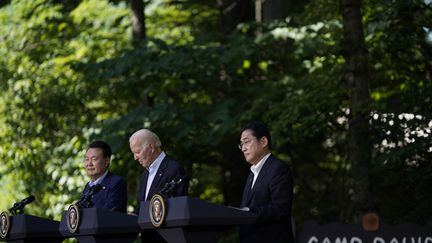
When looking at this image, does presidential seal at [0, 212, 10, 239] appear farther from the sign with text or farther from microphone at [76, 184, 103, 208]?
the sign with text

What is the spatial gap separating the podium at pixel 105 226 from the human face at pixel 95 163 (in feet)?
3.33

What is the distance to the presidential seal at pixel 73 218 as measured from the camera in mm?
6625

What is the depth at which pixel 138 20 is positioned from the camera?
15.8 m

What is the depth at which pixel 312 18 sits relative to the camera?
43.5 feet

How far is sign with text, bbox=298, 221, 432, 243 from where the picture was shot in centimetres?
705

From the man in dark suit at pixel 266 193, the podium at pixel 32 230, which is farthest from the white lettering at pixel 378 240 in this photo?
the podium at pixel 32 230

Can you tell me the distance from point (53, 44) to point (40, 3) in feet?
2.49

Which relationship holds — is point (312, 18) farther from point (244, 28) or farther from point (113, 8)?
point (113, 8)

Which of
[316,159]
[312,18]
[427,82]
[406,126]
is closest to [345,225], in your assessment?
[406,126]

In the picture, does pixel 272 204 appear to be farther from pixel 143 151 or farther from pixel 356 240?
pixel 143 151

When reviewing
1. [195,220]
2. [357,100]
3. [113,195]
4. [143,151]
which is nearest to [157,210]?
[195,220]

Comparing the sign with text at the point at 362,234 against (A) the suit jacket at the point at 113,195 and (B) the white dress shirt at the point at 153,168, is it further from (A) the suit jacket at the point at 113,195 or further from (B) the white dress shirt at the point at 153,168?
(A) the suit jacket at the point at 113,195

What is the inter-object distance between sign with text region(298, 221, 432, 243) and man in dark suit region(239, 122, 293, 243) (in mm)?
806

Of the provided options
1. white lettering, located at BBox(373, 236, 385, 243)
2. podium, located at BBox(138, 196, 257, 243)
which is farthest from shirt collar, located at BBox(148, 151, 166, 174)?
white lettering, located at BBox(373, 236, 385, 243)
